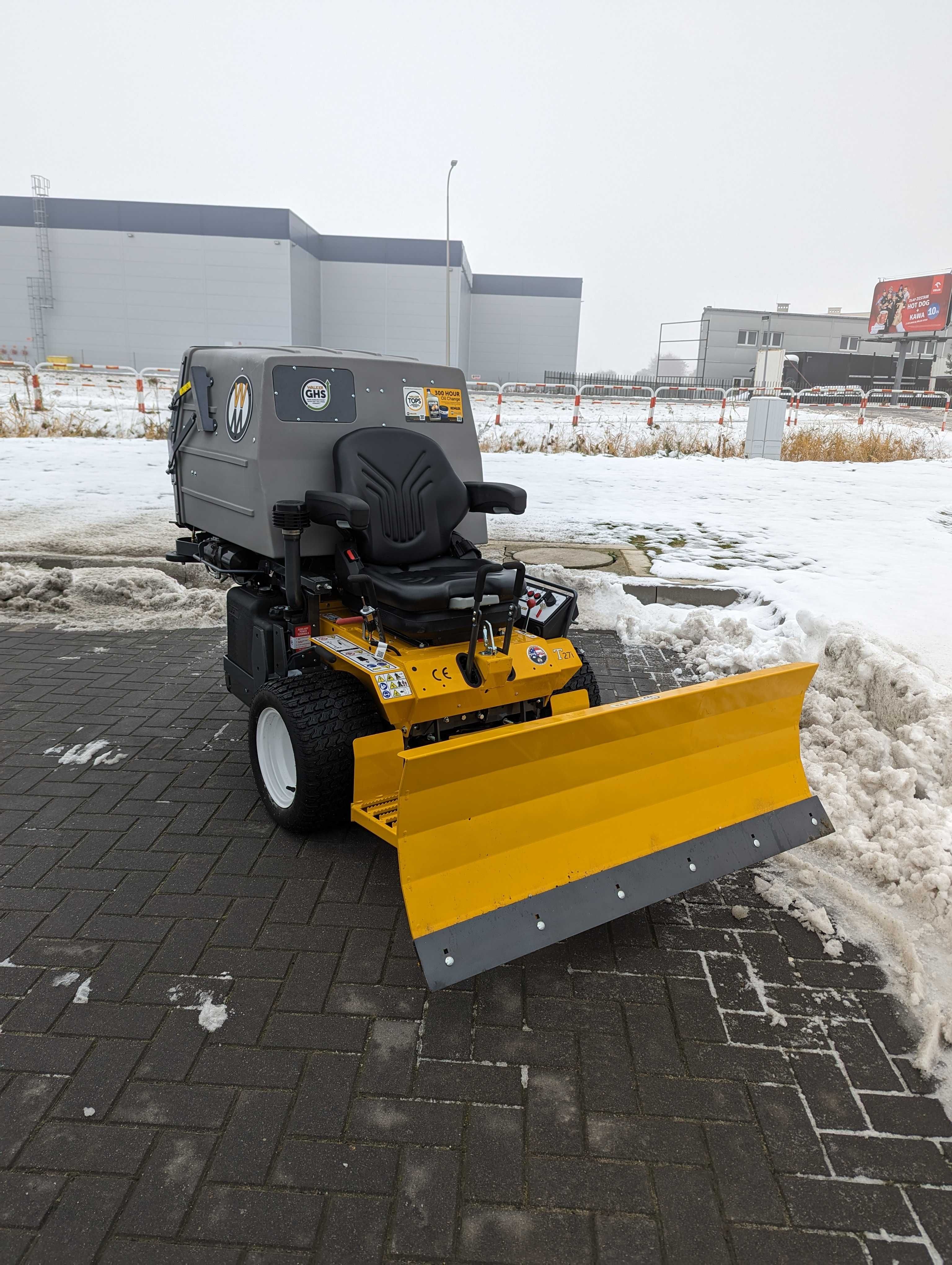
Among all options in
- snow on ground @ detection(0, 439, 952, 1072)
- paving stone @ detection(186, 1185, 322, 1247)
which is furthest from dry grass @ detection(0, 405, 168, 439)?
paving stone @ detection(186, 1185, 322, 1247)

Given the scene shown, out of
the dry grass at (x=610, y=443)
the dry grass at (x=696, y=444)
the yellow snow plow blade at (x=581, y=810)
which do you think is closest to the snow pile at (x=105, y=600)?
the yellow snow plow blade at (x=581, y=810)

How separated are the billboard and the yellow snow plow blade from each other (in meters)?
56.0

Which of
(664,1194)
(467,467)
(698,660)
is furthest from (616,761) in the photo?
(698,660)

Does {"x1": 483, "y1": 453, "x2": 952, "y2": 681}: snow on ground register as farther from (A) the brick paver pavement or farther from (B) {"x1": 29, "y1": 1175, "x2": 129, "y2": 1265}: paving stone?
(B) {"x1": 29, "y1": 1175, "x2": 129, "y2": 1265}: paving stone

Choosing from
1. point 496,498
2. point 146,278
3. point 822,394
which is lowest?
point 496,498

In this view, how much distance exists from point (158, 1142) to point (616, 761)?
5.51 ft

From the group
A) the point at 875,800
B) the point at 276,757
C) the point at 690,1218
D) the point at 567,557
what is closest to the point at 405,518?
the point at 276,757

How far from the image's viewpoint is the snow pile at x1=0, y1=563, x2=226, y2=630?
19.8ft

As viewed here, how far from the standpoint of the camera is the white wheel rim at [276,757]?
343cm

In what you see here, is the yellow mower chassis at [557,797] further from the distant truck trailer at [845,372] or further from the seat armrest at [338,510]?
the distant truck trailer at [845,372]

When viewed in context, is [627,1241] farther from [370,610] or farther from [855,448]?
[855,448]

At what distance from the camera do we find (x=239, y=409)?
12.1 ft

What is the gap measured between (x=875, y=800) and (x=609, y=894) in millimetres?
1456

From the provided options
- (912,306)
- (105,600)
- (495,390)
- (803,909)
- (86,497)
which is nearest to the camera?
(803,909)
